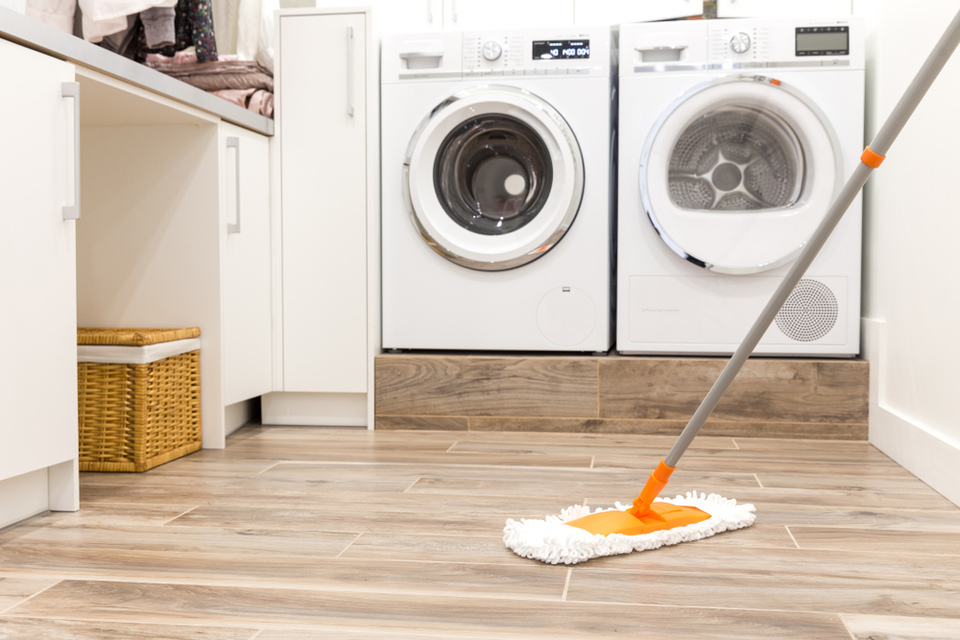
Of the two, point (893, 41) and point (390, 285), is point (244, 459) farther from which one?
point (893, 41)

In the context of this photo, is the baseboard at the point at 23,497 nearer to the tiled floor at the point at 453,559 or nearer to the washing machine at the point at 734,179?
the tiled floor at the point at 453,559

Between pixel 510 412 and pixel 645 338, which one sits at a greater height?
pixel 645 338

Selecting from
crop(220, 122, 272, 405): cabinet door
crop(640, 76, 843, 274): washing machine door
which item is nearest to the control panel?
crop(640, 76, 843, 274): washing machine door

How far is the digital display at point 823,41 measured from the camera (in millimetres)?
2078

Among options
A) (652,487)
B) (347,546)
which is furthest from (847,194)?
(347,546)

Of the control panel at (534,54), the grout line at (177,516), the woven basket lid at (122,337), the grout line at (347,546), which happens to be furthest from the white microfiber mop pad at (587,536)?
the control panel at (534,54)

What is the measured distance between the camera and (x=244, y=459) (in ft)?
6.09

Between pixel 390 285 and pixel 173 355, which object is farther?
pixel 390 285

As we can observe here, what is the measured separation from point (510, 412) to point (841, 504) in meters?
0.91

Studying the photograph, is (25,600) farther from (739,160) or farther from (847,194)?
(739,160)

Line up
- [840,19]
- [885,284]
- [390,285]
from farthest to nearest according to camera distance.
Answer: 1. [390,285]
2. [840,19]
3. [885,284]

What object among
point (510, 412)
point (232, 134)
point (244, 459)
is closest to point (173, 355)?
point (244, 459)

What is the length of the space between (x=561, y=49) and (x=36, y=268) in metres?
1.40

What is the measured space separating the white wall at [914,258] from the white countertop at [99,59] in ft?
4.93
